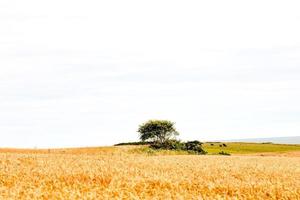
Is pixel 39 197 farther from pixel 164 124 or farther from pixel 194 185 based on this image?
pixel 164 124

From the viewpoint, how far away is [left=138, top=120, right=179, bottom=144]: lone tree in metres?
77.4

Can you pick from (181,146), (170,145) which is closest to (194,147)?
(181,146)

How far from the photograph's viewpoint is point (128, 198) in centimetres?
1384

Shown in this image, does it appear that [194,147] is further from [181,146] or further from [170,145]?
[170,145]

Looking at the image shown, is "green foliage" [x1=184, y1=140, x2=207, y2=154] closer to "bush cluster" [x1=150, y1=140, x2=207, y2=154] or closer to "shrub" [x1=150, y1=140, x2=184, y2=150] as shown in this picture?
"bush cluster" [x1=150, y1=140, x2=207, y2=154]

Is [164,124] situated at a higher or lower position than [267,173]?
higher

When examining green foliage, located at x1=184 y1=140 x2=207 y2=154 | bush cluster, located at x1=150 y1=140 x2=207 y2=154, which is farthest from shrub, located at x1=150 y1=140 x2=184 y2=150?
green foliage, located at x1=184 y1=140 x2=207 y2=154

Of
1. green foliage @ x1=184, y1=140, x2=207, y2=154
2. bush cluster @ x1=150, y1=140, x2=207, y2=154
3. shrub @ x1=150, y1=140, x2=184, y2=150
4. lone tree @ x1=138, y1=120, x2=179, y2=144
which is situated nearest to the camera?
shrub @ x1=150, y1=140, x2=184, y2=150

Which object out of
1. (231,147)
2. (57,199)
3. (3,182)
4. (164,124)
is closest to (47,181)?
(3,182)

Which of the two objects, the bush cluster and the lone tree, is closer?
the bush cluster

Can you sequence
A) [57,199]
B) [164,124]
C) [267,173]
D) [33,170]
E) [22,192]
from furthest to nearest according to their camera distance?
[164,124] < [267,173] < [33,170] < [22,192] < [57,199]

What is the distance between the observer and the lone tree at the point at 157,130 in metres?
77.4

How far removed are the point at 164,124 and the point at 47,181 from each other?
59263mm

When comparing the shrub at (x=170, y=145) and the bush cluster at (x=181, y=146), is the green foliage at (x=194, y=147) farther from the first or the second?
the shrub at (x=170, y=145)
